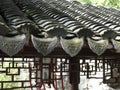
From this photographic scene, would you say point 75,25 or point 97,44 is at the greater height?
point 75,25

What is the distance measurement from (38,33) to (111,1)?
9502 mm

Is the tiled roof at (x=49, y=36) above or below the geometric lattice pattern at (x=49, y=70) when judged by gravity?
above

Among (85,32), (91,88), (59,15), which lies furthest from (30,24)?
(91,88)

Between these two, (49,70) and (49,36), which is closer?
(49,36)

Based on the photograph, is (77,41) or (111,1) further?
(111,1)

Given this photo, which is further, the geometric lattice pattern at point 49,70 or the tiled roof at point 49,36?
the geometric lattice pattern at point 49,70

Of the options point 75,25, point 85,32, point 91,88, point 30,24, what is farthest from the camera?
point 91,88

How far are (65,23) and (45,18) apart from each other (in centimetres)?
25

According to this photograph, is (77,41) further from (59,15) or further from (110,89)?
(110,89)

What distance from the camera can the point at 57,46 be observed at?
336cm

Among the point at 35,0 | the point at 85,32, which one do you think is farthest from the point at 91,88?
the point at 85,32

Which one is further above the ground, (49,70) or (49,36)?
(49,36)

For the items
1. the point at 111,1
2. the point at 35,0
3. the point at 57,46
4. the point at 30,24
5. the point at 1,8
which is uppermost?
the point at 111,1

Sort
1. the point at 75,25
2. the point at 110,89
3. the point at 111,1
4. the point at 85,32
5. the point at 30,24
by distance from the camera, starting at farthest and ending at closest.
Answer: the point at 111,1, the point at 110,89, the point at 75,25, the point at 85,32, the point at 30,24
